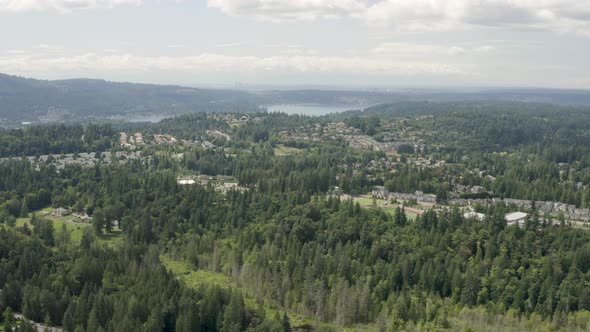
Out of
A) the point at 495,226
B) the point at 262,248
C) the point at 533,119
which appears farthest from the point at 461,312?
the point at 533,119

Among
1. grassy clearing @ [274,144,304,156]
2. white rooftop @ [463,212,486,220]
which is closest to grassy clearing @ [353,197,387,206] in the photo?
white rooftop @ [463,212,486,220]

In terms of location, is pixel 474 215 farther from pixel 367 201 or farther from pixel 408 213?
pixel 367 201

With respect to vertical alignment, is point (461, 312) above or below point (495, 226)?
below

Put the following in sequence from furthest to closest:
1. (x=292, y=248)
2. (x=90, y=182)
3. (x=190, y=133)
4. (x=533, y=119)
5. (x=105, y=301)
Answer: (x=533, y=119), (x=190, y=133), (x=90, y=182), (x=292, y=248), (x=105, y=301)

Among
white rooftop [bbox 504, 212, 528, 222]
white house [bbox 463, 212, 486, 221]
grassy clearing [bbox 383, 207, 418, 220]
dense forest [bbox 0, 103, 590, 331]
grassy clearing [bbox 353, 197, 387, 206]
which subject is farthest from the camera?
grassy clearing [bbox 353, 197, 387, 206]

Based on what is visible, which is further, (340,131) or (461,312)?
(340,131)

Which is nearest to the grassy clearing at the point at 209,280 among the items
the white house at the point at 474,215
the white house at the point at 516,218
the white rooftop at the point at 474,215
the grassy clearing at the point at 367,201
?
the white house at the point at 474,215

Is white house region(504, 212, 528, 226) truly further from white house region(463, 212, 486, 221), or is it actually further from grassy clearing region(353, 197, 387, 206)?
grassy clearing region(353, 197, 387, 206)

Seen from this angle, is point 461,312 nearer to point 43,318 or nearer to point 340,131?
point 43,318
